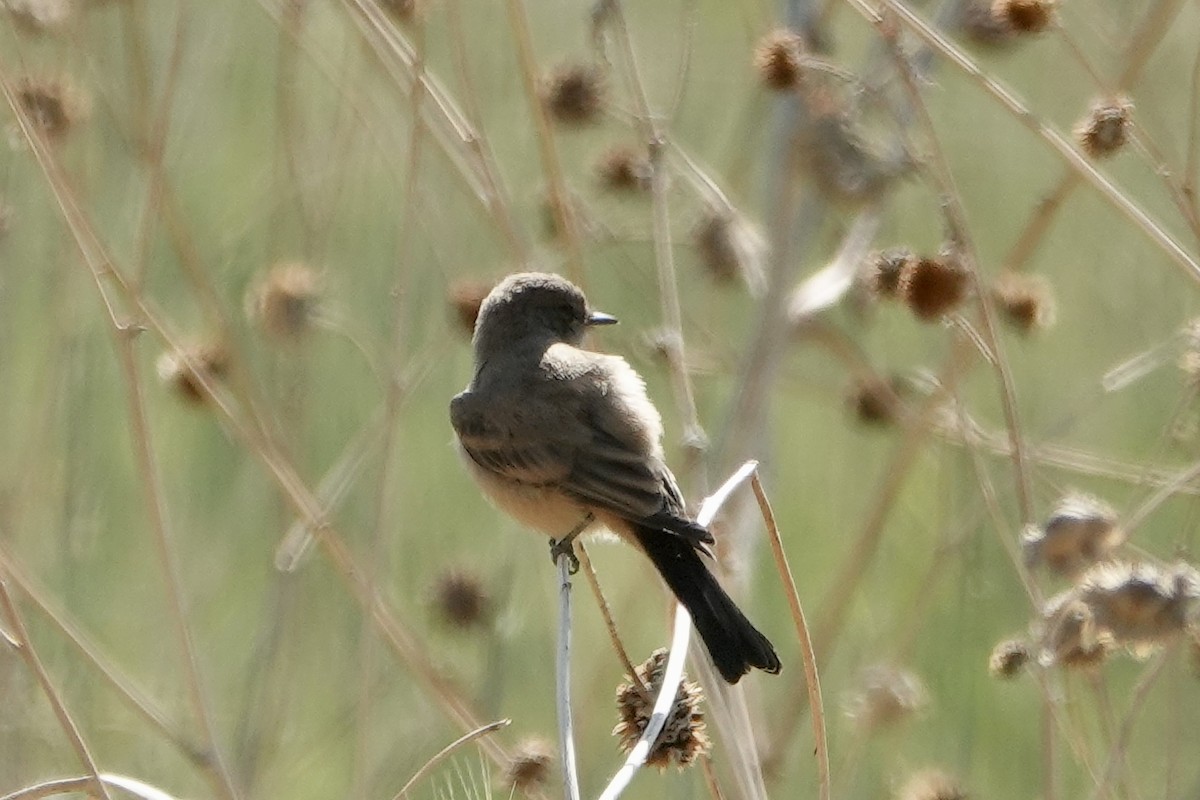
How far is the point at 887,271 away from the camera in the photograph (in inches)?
154

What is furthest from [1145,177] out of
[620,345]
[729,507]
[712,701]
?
[712,701]

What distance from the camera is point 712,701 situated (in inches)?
134

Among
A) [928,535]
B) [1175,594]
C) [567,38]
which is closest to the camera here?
[1175,594]

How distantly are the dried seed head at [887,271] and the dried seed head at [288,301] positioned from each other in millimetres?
1432

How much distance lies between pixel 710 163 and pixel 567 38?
1061 millimetres

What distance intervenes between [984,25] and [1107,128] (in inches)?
20.9

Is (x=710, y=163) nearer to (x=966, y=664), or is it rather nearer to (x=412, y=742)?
(x=966, y=664)

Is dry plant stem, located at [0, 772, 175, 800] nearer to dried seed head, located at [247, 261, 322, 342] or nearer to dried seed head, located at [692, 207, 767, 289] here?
dried seed head, located at [247, 261, 322, 342]

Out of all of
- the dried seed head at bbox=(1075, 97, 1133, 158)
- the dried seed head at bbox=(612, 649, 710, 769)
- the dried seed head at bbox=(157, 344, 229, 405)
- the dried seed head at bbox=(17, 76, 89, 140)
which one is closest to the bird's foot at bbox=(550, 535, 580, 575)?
the dried seed head at bbox=(612, 649, 710, 769)

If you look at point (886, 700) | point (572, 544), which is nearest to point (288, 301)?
point (572, 544)

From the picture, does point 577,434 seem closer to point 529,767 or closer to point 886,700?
point 529,767

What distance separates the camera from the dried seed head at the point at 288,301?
4445 mm

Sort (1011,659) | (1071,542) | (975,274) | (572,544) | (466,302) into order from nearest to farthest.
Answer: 1. (1071,542)
2. (975,274)
3. (1011,659)
4. (572,544)
5. (466,302)

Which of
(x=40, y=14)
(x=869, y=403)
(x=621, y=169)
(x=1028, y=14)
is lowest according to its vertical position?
(x=40, y=14)
